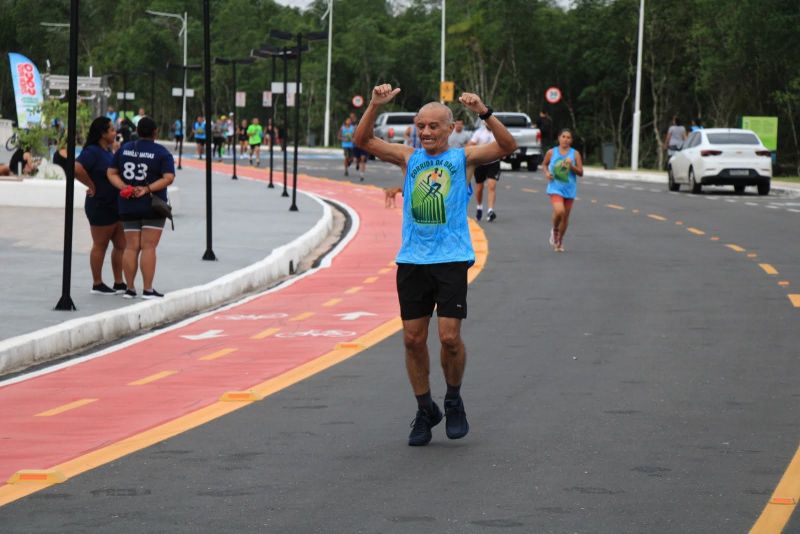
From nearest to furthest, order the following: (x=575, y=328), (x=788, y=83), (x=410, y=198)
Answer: (x=410, y=198)
(x=575, y=328)
(x=788, y=83)

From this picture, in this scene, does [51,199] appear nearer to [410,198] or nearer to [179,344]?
[179,344]

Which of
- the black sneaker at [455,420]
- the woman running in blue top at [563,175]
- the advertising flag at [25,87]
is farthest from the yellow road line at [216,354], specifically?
the advertising flag at [25,87]

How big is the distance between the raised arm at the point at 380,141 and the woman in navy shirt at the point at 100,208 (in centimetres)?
675

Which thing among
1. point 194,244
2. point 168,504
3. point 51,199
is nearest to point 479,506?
point 168,504

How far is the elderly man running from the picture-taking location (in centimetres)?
877

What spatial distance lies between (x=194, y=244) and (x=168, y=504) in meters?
14.7

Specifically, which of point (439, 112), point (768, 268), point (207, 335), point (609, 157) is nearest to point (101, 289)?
point (207, 335)

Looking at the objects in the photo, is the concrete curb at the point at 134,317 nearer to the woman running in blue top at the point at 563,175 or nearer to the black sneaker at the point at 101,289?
the black sneaker at the point at 101,289

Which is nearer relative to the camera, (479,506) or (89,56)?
(479,506)

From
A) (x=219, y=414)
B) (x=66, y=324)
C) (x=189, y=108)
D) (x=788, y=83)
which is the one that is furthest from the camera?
(x=189, y=108)

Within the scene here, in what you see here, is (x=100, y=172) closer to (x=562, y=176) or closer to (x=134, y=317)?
(x=134, y=317)

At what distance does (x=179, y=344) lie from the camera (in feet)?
43.6

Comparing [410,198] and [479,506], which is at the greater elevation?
[410,198]

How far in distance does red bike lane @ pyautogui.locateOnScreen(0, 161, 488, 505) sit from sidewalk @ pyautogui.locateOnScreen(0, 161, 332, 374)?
311 mm
